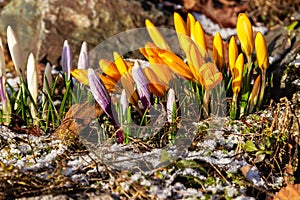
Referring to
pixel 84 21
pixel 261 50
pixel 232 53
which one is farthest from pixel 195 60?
pixel 84 21

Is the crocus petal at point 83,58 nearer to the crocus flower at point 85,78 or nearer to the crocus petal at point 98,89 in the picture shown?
the crocus flower at point 85,78

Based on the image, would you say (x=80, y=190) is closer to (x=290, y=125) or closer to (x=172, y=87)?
(x=172, y=87)

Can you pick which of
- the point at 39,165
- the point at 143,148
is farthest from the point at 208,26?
the point at 39,165

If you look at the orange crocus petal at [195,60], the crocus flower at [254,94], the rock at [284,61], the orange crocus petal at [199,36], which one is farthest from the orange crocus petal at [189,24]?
the rock at [284,61]

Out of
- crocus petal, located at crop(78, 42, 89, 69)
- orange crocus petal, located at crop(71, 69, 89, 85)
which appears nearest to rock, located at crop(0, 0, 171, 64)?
crocus petal, located at crop(78, 42, 89, 69)

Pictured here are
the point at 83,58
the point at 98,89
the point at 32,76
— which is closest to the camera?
the point at 98,89

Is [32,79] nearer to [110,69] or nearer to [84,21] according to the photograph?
[110,69]
